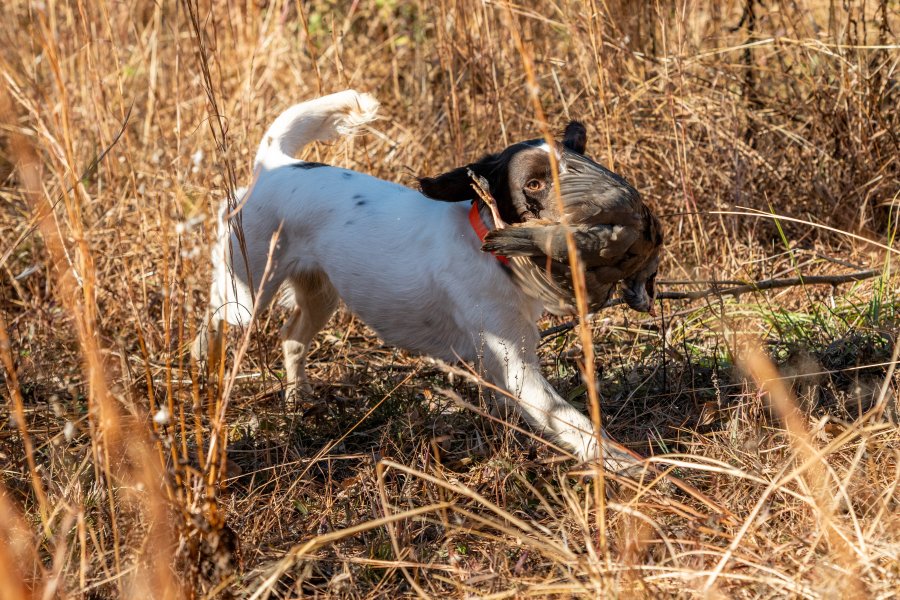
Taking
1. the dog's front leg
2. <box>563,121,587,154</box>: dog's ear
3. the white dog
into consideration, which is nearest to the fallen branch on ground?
the white dog

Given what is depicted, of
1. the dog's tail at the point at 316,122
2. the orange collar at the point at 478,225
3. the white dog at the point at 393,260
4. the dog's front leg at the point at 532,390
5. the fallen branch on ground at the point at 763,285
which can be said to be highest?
the dog's tail at the point at 316,122

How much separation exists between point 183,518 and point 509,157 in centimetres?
118

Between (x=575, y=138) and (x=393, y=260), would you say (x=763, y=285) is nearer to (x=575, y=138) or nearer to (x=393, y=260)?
(x=575, y=138)

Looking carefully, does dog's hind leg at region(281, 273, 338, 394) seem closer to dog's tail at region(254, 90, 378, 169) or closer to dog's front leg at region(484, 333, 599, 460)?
dog's tail at region(254, 90, 378, 169)

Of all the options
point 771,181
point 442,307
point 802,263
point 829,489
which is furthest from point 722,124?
point 829,489

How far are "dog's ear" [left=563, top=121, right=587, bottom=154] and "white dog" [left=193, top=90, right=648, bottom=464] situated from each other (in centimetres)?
1

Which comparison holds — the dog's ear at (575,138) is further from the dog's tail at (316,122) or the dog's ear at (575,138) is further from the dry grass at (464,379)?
the dog's tail at (316,122)

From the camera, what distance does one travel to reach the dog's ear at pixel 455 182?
251 centimetres

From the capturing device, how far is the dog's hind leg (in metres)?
3.60

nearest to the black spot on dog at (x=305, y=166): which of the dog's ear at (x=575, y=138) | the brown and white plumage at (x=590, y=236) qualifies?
the dog's ear at (x=575, y=138)

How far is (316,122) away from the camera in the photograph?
3424 mm

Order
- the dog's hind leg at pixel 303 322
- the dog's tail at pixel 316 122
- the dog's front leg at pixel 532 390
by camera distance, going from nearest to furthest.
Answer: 1. the dog's front leg at pixel 532 390
2. the dog's tail at pixel 316 122
3. the dog's hind leg at pixel 303 322

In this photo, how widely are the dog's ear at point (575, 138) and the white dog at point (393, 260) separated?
0.01m

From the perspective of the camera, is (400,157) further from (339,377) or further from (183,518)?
(183,518)
